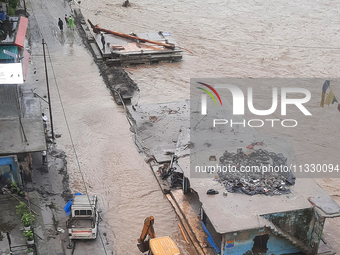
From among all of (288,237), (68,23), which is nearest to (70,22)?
(68,23)

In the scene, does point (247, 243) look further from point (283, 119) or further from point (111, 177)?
point (283, 119)

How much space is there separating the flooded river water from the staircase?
7.07 ft

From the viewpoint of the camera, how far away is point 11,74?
49.3 ft

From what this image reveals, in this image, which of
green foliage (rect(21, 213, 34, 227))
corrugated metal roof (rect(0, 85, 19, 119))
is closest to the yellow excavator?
green foliage (rect(21, 213, 34, 227))

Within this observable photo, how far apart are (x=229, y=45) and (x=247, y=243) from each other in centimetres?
2096

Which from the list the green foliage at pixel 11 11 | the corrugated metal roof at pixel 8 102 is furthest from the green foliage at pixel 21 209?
the green foliage at pixel 11 11

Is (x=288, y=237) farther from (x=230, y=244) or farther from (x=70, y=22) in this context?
(x=70, y=22)

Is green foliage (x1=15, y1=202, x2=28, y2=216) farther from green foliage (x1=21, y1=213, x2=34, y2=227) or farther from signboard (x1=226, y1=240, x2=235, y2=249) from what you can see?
signboard (x1=226, y1=240, x2=235, y2=249)

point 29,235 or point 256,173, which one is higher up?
point 256,173

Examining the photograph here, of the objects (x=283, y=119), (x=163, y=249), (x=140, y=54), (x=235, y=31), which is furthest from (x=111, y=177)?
(x=235, y=31)

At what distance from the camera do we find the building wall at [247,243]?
480 inches

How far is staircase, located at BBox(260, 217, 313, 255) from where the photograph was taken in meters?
12.1

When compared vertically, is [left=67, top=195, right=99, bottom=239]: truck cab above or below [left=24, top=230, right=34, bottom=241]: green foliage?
below

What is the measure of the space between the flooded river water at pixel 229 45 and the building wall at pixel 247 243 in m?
2.70
